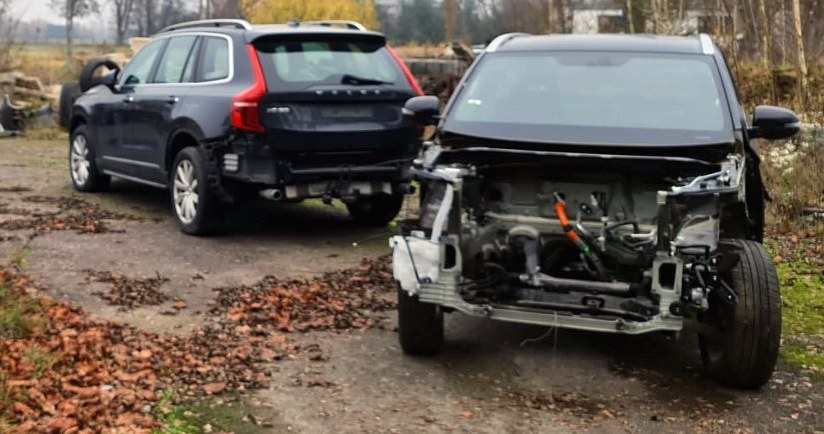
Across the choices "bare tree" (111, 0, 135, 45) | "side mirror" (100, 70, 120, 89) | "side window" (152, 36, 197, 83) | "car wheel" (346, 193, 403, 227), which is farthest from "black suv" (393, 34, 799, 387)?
"bare tree" (111, 0, 135, 45)

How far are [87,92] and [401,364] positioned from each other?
6.95 m

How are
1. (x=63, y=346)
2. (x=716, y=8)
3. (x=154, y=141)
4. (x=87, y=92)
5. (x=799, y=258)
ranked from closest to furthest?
(x=63, y=346), (x=799, y=258), (x=154, y=141), (x=87, y=92), (x=716, y=8)

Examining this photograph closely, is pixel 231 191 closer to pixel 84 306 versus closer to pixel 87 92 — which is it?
pixel 84 306

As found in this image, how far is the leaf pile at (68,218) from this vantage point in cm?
914

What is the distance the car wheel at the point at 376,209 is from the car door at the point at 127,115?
2160 mm

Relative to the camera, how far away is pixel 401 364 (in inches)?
223

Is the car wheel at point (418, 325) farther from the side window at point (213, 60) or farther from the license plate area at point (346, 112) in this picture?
the side window at point (213, 60)

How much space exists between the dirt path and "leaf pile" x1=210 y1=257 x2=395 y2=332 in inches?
6.0

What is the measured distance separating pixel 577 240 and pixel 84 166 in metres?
7.48

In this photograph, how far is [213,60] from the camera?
29.3 feet

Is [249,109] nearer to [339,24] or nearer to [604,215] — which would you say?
[339,24]

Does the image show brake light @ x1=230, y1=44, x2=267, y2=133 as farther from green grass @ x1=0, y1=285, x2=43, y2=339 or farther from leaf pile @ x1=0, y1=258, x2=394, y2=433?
green grass @ x1=0, y1=285, x2=43, y2=339

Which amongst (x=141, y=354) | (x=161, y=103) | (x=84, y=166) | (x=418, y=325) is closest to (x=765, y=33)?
(x=161, y=103)

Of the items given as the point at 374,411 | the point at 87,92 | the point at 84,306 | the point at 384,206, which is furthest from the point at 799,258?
the point at 87,92
